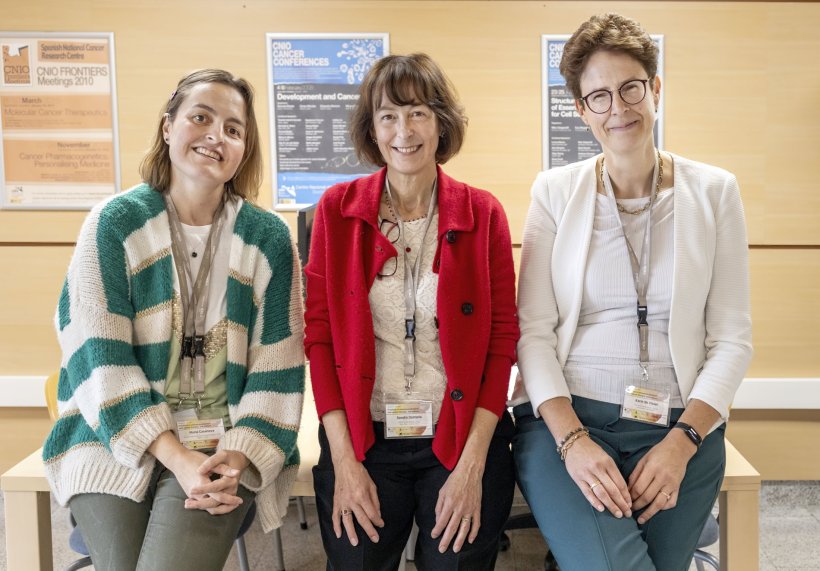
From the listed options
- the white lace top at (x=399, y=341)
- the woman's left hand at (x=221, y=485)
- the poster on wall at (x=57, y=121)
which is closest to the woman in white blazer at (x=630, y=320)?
the white lace top at (x=399, y=341)

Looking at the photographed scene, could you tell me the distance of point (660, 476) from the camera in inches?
67.6

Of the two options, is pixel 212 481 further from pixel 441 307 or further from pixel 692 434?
pixel 692 434

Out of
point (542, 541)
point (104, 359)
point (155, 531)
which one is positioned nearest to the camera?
point (155, 531)

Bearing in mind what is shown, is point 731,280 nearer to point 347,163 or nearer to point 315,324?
point 315,324

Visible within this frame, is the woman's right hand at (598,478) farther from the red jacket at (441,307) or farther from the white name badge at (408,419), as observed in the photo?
the white name badge at (408,419)

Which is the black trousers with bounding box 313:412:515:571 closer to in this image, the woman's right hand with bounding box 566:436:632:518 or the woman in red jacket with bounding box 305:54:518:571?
the woman in red jacket with bounding box 305:54:518:571

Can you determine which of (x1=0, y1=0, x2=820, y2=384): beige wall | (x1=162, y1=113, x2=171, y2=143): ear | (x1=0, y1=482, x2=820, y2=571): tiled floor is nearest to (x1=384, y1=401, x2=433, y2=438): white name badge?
(x1=162, y1=113, x2=171, y2=143): ear

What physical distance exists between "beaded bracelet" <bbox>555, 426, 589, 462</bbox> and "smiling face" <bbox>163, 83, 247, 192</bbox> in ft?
3.67

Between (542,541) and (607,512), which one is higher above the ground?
(607,512)

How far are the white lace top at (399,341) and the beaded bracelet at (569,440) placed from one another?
0.32 meters

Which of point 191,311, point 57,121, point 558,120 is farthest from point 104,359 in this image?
point 558,120

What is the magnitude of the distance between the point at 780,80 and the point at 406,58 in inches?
87.8

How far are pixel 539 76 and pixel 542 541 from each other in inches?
80.7

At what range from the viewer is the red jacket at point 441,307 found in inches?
72.3
